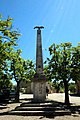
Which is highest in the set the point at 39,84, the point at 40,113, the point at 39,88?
the point at 39,84

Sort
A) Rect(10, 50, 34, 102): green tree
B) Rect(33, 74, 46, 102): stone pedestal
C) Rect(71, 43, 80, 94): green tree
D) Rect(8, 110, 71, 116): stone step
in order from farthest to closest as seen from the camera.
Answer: Rect(10, 50, 34, 102): green tree
Rect(71, 43, 80, 94): green tree
Rect(33, 74, 46, 102): stone pedestal
Rect(8, 110, 71, 116): stone step

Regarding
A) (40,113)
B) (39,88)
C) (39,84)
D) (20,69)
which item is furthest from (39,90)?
(20,69)

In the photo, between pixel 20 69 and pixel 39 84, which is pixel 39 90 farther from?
pixel 20 69

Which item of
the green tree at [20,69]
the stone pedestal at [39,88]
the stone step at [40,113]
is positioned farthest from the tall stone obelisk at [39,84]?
the green tree at [20,69]

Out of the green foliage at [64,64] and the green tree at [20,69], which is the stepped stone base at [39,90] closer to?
the green foliage at [64,64]

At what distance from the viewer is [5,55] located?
18.4 m

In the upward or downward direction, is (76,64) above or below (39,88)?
above

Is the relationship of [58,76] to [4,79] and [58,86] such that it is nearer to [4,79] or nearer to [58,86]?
[58,86]

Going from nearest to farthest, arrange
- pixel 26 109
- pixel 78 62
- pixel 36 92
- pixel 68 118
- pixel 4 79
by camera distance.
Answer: pixel 68 118 → pixel 26 109 → pixel 36 92 → pixel 78 62 → pixel 4 79

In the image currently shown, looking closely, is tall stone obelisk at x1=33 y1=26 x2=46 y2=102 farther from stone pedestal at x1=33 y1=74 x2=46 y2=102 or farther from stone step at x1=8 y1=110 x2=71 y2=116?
stone step at x1=8 y1=110 x2=71 y2=116

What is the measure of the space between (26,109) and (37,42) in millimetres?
7517

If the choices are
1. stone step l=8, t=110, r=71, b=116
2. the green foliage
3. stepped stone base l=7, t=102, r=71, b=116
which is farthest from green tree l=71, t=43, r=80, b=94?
stone step l=8, t=110, r=71, b=116

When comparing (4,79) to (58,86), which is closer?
(58,86)

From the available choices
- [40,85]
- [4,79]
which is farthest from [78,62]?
[4,79]
